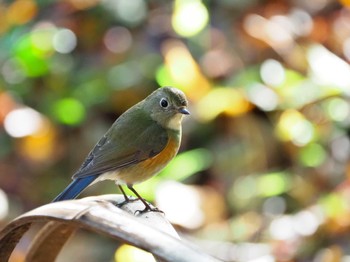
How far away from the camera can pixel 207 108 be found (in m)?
4.97

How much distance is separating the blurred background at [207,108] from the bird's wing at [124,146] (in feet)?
4.87

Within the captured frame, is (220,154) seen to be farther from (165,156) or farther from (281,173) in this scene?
(165,156)

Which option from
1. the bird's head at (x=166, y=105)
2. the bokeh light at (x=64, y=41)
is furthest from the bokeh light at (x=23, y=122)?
the bird's head at (x=166, y=105)

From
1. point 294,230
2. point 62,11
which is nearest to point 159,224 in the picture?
point 294,230

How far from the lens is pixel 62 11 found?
5.88 metres

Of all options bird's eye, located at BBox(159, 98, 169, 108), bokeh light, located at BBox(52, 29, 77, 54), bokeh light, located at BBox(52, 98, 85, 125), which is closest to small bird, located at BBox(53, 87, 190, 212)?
bird's eye, located at BBox(159, 98, 169, 108)

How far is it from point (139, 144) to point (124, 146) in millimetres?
67

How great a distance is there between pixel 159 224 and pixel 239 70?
3572 mm

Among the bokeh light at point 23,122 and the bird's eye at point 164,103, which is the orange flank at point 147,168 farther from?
the bokeh light at point 23,122

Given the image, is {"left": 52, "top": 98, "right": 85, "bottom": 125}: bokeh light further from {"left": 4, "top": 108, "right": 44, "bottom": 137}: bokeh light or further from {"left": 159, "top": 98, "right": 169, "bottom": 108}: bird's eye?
{"left": 159, "top": 98, "right": 169, "bottom": 108}: bird's eye

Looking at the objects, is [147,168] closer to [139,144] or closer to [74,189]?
[139,144]

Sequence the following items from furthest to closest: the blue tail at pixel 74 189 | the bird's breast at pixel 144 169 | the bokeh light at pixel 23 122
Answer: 1. the bokeh light at pixel 23 122
2. the bird's breast at pixel 144 169
3. the blue tail at pixel 74 189

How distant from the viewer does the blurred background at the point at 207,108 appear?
14.8 feet

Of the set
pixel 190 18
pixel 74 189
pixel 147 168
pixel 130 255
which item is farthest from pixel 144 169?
pixel 190 18
